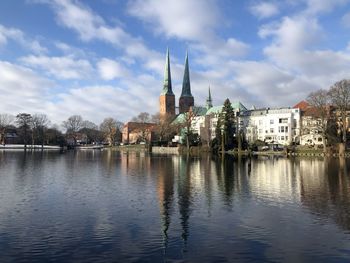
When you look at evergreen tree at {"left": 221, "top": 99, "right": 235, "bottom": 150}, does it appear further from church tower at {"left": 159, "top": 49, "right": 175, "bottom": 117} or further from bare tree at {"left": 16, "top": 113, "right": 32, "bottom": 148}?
bare tree at {"left": 16, "top": 113, "right": 32, "bottom": 148}

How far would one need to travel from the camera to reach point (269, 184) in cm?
3150

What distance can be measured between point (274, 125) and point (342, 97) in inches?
1726

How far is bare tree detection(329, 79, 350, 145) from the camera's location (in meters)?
70.9

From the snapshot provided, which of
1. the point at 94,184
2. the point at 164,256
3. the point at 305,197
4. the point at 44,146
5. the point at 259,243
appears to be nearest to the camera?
the point at 164,256

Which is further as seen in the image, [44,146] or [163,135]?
[44,146]

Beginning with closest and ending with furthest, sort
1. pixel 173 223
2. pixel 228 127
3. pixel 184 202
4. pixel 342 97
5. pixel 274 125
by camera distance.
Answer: pixel 173 223
pixel 184 202
pixel 342 97
pixel 228 127
pixel 274 125

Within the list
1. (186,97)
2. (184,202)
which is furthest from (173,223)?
(186,97)

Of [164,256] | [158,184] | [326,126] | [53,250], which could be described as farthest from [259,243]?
[326,126]

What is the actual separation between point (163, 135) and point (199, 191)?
102 meters

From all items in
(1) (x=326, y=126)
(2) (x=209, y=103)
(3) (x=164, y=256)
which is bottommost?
(3) (x=164, y=256)

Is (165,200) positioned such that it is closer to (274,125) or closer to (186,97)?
(274,125)

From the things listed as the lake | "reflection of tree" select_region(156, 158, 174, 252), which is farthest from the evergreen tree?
the lake

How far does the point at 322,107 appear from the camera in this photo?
75.1m

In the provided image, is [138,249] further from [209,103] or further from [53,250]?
[209,103]
